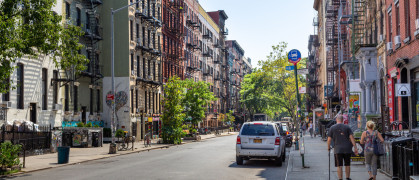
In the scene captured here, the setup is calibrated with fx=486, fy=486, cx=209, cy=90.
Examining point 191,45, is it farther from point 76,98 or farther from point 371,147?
point 371,147

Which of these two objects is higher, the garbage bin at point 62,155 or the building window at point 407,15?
the building window at point 407,15

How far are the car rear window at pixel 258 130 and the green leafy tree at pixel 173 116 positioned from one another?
2060 centimetres

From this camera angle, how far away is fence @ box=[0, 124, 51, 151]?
24847mm

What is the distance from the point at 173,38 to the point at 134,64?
1499 cm

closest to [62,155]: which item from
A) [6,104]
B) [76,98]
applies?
[6,104]

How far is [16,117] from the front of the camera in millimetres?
28547

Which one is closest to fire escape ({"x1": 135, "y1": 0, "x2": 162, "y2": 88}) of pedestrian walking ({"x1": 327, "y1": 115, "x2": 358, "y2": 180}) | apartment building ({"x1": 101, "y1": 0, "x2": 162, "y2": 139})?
apartment building ({"x1": 101, "y1": 0, "x2": 162, "y2": 139})

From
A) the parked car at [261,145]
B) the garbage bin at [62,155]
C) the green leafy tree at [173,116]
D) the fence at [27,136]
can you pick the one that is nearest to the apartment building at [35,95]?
the fence at [27,136]

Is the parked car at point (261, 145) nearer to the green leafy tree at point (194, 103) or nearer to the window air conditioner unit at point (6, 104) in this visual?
the window air conditioner unit at point (6, 104)

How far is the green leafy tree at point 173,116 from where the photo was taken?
131 feet

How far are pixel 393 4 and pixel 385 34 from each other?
239cm

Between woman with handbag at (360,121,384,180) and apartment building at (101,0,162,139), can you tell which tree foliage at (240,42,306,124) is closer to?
apartment building at (101,0,162,139)

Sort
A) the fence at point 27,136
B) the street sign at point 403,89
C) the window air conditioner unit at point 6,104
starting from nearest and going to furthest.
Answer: the street sign at point 403,89
the fence at point 27,136
the window air conditioner unit at point 6,104

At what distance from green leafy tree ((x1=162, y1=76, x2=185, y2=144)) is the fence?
42.7 ft
